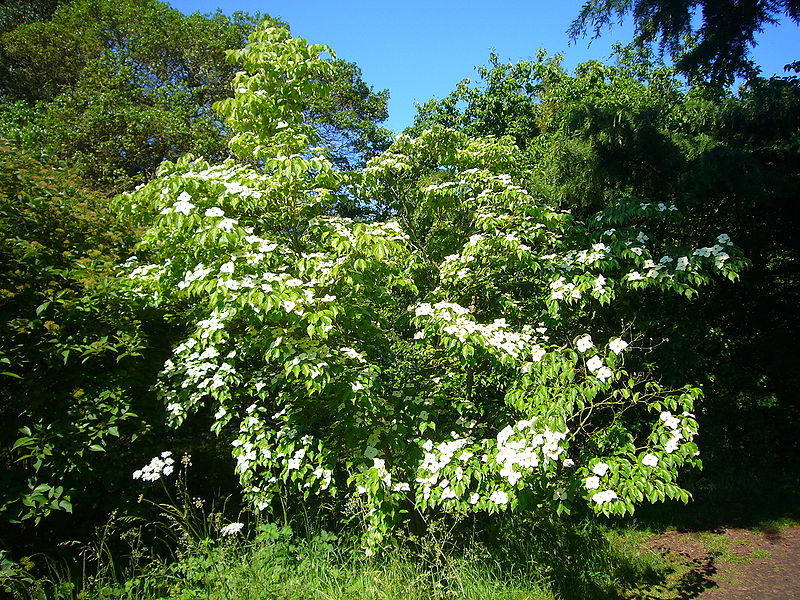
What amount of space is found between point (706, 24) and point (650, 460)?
130 inches

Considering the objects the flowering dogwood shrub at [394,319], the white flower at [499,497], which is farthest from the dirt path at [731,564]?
the white flower at [499,497]

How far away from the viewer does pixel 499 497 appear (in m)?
2.68

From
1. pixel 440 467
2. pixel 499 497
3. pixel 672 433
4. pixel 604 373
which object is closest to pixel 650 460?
pixel 672 433

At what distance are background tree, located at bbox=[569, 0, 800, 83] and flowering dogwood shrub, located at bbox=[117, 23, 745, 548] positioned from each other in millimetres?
1197

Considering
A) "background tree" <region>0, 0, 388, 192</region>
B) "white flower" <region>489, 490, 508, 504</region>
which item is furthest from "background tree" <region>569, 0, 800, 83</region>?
"background tree" <region>0, 0, 388, 192</region>

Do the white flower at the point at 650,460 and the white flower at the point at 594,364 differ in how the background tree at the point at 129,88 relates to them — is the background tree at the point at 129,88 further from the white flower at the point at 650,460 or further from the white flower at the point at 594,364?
the white flower at the point at 650,460

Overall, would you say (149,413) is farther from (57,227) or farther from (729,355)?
(729,355)

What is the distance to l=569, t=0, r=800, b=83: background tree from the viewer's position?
3.65 meters

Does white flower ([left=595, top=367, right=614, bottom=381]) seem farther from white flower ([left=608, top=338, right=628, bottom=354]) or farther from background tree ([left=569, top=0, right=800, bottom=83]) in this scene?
background tree ([left=569, top=0, right=800, bottom=83])

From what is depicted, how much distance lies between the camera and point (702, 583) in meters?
3.83

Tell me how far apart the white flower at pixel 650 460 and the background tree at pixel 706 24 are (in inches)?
122

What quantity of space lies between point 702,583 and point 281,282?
3.86 metres

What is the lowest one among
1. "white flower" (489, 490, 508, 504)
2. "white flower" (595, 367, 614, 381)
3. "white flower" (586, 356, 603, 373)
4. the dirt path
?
the dirt path

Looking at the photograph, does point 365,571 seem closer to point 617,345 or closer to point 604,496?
point 604,496
